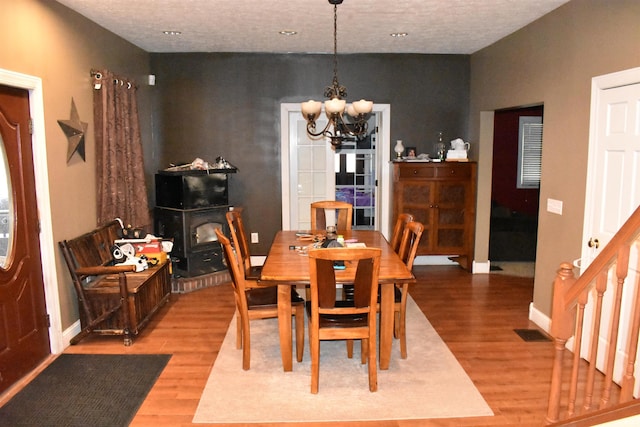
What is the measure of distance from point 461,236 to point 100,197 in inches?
162

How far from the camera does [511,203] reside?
678cm

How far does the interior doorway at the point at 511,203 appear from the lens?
671 centimetres

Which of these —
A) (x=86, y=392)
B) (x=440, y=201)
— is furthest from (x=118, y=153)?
(x=440, y=201)

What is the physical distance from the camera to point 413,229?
142 inches

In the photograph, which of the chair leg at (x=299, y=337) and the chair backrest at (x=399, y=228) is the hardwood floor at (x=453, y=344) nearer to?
the chair leg at (x=299, y=337)

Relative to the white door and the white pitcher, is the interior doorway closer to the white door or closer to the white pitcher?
the white pitcher

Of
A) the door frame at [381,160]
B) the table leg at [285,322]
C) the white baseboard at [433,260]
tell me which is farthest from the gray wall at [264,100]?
the table leg at [285,322]

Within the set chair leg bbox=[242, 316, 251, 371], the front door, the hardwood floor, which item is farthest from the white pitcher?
the front door

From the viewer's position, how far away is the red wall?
673 cm

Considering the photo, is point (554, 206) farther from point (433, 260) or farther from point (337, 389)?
point (433, 260)

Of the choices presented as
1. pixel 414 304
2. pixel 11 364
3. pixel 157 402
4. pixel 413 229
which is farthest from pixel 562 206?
pixel 11 364

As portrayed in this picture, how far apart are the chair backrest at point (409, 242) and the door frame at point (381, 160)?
98.2 inches

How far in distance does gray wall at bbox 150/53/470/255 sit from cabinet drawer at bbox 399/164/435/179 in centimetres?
50

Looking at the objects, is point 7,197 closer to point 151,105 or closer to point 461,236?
point 151,105
